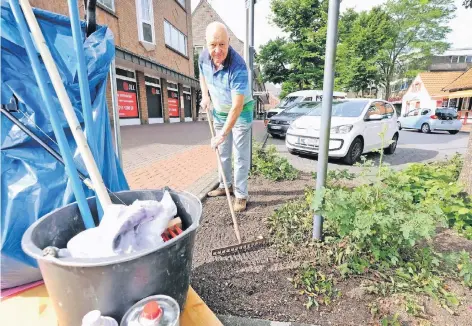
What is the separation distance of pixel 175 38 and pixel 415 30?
2563cm

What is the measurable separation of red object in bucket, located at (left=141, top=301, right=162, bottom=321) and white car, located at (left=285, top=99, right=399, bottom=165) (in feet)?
17.2

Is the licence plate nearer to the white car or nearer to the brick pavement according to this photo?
the white car

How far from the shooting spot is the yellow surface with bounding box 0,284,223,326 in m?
1.23

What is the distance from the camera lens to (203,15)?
29719 mm

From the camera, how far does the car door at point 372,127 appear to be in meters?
5.87

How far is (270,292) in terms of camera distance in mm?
1684

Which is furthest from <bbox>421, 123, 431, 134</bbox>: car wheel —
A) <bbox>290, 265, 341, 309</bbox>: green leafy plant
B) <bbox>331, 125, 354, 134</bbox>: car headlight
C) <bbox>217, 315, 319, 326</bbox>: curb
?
<bbox>217, 315, 319, 326</bbox>: curb

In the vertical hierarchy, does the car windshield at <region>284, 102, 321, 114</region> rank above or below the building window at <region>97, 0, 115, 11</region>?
below

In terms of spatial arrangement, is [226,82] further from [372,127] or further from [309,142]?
[372,127]

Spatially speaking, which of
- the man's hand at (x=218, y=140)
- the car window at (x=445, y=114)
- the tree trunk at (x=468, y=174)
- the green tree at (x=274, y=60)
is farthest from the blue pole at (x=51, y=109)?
the green tree at (x=274, y=60)

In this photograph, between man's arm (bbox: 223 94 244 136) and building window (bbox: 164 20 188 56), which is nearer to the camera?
man's arm (bbox: 223 94 244 136)

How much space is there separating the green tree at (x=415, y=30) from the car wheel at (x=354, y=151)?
25.7 m

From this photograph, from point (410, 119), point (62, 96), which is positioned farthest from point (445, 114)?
point (62, 96)

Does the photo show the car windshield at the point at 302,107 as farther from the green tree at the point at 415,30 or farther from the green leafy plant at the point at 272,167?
the green tree at the point at 415,30
